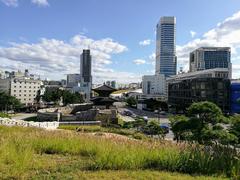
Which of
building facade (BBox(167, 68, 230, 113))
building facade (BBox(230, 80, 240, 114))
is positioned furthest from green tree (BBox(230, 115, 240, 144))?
building facade (BBox(167, 68, 230, 113))

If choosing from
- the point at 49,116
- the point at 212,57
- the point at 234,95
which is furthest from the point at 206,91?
the point at 212,57

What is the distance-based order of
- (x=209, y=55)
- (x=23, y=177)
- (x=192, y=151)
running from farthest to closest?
(x=209, y=55) < (x=192, y=151) < (x=23, y=177)

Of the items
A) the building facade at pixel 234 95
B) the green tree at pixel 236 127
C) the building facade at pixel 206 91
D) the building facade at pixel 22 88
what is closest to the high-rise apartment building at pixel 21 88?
the building facade at pixel 22 88

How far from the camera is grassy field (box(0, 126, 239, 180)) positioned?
237 inches

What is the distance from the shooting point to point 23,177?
561 cm

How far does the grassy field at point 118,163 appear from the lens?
237 inches

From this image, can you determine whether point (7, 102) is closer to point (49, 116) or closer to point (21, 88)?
point (21, 88)

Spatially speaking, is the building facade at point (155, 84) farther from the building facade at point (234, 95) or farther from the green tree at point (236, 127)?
the green tree at point (236, 127)

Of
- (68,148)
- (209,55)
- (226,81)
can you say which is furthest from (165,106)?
(68,148)

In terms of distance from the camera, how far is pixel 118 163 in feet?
21.9

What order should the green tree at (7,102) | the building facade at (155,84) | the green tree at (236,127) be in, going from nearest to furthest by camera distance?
the green tree at (236,127), the green tree at (7,102), the building facade at (155,84)

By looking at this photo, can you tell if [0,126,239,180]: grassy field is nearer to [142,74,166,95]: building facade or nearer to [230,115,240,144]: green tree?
[230,115,240,144]: green tree

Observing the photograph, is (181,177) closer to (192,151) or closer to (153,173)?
(153,173)

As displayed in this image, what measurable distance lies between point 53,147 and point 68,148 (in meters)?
0.43
